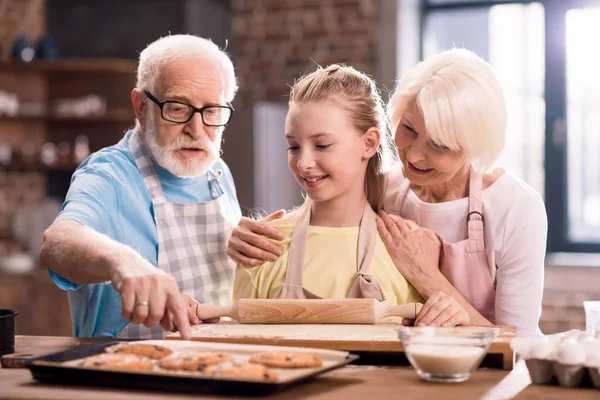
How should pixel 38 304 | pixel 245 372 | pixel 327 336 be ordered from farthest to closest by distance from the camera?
pixel 38 304
pixel 327 336
pixel 245 372

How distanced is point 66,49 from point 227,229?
12.6ft

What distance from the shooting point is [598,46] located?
5328 millimetres

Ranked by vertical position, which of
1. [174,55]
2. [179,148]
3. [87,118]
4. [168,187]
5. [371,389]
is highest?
[87,118]

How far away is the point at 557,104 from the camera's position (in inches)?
209

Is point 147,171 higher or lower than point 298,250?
higher

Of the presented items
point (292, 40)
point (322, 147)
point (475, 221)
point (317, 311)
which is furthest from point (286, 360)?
point (292, 40)

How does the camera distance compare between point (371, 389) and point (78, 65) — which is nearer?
point (371, 389)

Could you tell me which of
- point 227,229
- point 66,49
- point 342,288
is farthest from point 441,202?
point 66,49

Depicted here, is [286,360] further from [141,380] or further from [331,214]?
[331,214]

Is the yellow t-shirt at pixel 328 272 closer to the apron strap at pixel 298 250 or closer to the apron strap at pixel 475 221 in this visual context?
the apron strap at pixel 298 250

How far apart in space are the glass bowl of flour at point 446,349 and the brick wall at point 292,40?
3990 mm

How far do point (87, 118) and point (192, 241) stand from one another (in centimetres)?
343

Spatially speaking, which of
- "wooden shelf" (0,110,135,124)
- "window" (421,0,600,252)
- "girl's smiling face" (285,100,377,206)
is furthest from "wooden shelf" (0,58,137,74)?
"girl's smiling face" (285,100,377,206)

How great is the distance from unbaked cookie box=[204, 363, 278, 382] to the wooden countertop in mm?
39
